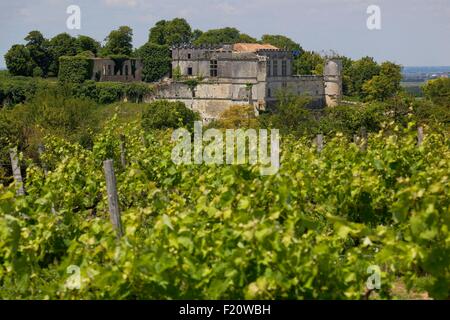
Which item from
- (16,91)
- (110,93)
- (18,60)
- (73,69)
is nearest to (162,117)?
(110,93)

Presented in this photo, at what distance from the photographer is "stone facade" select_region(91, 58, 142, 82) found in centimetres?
5471

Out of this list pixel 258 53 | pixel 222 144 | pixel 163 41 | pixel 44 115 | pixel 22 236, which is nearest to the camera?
pixel 22 236

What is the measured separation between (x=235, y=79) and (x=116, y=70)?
10567mm

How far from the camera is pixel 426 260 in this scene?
5051 mm

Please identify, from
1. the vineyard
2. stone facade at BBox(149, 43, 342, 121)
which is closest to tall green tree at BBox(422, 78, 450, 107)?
stone facade at BBox(149, 43, 342, 121)

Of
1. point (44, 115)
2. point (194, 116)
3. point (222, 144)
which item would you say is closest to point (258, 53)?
point (194, 116)

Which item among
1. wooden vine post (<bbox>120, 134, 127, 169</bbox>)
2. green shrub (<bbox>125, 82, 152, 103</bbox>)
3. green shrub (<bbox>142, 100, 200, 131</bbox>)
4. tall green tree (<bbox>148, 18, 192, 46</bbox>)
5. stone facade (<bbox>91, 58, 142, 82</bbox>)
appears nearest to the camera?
wooden vine post (<bbox>120, 134, 127, 169</bbox>)

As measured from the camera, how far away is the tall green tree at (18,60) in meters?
55.7

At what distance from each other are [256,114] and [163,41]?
24.0 m

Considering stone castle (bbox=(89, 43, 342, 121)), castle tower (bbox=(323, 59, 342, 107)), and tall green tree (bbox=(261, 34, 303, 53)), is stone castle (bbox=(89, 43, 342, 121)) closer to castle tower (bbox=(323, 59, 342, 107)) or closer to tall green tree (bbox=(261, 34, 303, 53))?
castle tower (bbox=(323, 59, 342, 107))

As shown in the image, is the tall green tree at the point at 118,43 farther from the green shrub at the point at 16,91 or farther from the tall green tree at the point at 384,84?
the tall green tree at the point at 384,84

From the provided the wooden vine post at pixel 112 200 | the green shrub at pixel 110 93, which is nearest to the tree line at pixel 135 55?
the green shrub at pixel 110 93

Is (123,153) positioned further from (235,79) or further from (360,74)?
(360,74)
